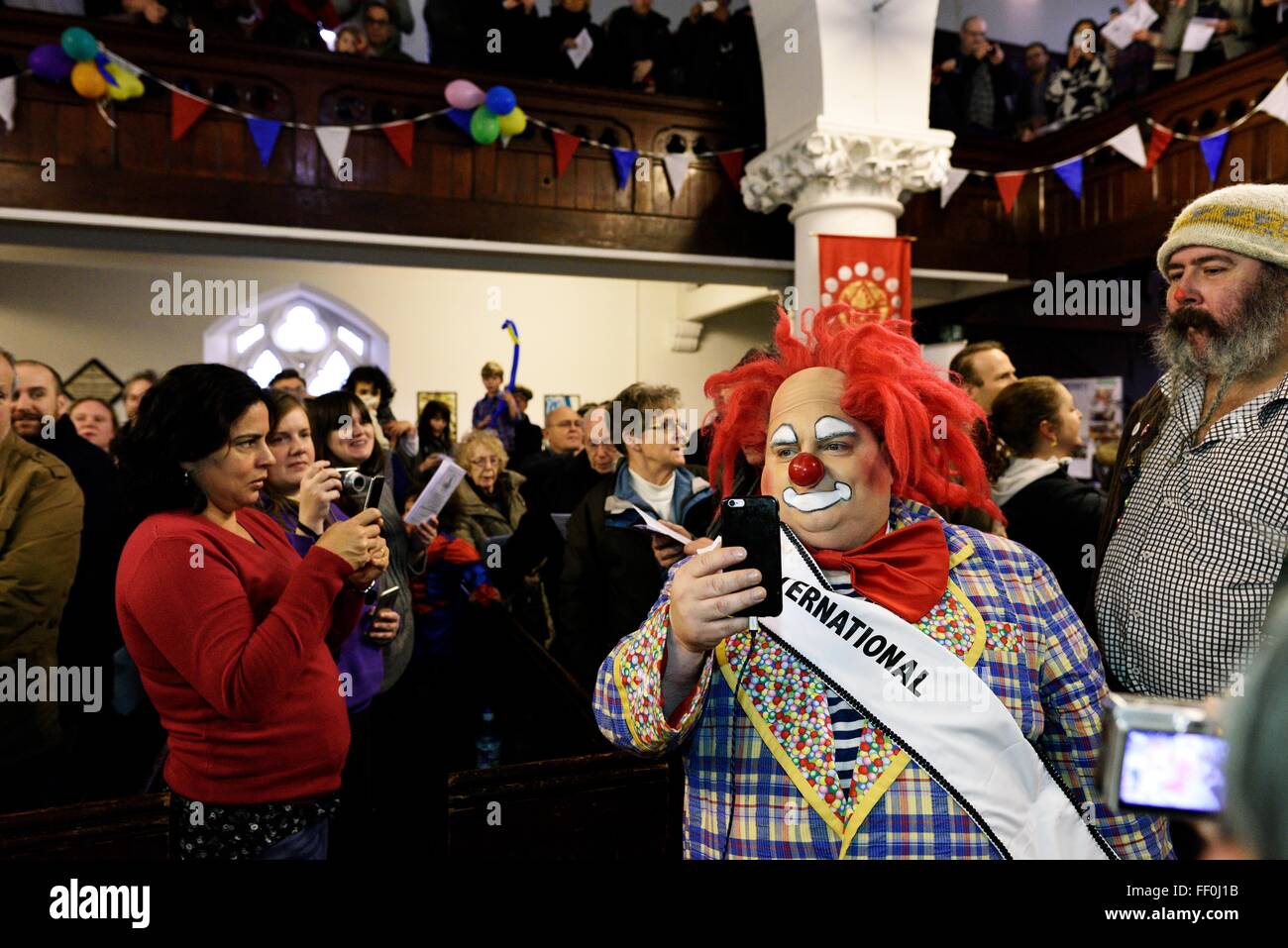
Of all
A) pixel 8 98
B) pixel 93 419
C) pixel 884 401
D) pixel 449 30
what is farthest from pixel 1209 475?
pixel 8 98

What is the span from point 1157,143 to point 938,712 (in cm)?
→ 667

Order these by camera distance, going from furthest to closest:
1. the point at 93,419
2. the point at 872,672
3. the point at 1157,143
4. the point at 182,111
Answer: the point at 1157,143 < the point at 182,111 < the point at 93,419 < the point at 872,672

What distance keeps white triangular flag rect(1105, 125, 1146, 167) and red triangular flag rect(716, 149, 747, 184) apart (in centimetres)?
265

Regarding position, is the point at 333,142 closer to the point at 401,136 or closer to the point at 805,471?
the point at 401,136

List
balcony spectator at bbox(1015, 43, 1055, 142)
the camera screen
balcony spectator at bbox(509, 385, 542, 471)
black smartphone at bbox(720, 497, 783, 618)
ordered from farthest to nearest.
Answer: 1. balcony spectator at bbox(1015, 43, 1055, 142)
2. balcony spectator at bbox(509, 385, 542, 471)
3. black smartphone at bbox(720, 497, 783, 618)
4. the camera screen

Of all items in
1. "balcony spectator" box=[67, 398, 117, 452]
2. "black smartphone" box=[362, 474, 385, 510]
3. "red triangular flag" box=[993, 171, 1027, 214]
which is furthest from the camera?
"red triangular flag" box=[993, 171, 1027, 214]

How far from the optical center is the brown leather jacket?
9.57 feet

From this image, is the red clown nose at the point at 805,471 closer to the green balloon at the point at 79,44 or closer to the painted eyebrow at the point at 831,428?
the painted eyebrow at the point at 831,428

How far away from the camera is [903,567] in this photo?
142 centimetres

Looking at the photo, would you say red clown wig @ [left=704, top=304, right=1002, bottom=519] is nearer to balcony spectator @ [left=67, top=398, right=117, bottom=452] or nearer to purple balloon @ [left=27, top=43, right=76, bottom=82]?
balcony spectator @ [left=67, top=398, right=117, bottom=452]

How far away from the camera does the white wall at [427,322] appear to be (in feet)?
29.7

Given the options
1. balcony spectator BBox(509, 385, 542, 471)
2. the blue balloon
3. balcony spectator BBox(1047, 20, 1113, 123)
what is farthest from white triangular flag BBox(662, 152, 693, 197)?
balcony spectator BBox(1047, 20, 1113, 123)

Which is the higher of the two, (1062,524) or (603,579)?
(1062,524)
